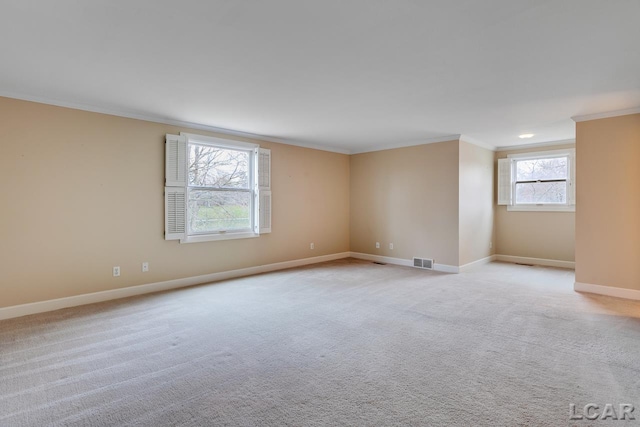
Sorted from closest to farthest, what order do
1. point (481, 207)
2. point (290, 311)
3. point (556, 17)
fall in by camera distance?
point (556, 17)
point (290, 311)
point (481, 207)

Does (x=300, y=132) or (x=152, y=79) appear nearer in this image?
(x=152, y=79)

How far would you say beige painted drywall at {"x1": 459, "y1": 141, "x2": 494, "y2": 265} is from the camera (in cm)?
581

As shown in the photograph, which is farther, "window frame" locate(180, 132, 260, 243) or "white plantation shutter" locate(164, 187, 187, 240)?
"window frame" locate(180, 132, 260, 243)

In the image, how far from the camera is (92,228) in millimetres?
3994

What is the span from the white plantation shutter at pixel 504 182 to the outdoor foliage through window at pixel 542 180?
0.18 meters

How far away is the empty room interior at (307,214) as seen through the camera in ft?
6.77

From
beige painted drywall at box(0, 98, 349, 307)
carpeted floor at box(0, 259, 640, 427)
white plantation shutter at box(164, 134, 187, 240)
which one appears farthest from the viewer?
white plantation shutter at box(164, 134, 187, 240)

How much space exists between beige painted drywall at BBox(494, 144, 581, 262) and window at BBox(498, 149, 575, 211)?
5.4 inches

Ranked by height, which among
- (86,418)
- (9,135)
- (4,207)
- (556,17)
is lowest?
(86,418)

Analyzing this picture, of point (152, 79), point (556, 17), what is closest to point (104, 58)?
point (152, 79)

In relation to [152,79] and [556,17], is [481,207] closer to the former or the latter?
[556,17]

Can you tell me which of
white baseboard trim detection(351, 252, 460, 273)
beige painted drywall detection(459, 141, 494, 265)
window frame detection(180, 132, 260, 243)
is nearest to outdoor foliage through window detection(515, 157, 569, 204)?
beige painted drywall detection(459, 141, 494, 265)

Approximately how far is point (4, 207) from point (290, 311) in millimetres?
3288

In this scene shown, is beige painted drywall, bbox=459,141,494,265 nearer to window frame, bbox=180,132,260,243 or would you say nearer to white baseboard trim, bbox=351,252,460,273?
white baseboard trim, bbox=351,252,460,273
